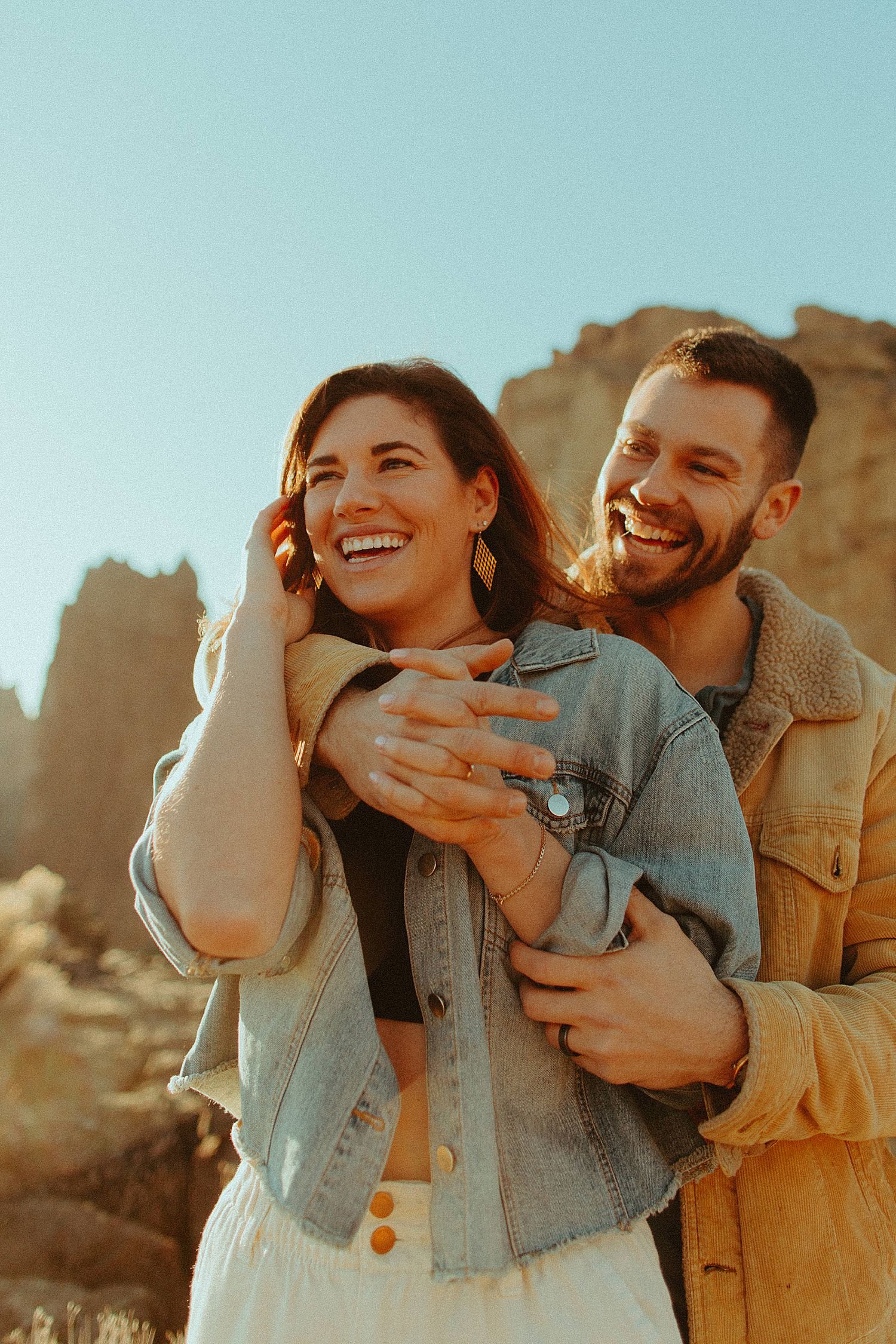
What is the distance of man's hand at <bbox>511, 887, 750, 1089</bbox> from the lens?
1.61 m

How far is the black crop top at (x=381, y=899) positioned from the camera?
6.01 ft

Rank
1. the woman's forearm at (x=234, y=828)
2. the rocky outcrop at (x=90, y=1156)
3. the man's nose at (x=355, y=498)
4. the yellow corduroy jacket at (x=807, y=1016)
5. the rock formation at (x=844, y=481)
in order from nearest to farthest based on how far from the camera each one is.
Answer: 1. the woman's forearm at (x=234, y=828)
2. the yellow corduroy jacket at (x=807, y=1016)
3. the man's nose at (x=355, y=498)
4. the rocky outcrop at (x=90, y=1156)
5. the rock formation at (x=844, y=481)

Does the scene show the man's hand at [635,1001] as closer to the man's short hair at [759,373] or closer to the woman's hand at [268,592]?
the woman's hand at [268,592]

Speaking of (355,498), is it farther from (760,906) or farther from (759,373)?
(759,373)

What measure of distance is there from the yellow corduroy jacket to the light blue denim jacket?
17 cm

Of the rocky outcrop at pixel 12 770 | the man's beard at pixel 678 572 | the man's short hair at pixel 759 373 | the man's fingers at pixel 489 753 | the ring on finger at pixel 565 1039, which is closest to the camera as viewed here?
the man's fingers at pixel 489 753

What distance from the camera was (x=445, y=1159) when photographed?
5.01 ft

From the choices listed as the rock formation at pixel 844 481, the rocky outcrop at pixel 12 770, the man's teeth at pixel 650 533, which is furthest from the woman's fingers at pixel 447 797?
the rocky outcrop at pixel 12 770

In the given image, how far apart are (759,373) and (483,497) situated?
117 cm

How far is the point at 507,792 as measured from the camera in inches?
57.2

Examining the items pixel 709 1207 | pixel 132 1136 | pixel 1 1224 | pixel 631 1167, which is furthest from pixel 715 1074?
pixel 132 1136

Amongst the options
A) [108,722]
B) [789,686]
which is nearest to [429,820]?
[789,686]

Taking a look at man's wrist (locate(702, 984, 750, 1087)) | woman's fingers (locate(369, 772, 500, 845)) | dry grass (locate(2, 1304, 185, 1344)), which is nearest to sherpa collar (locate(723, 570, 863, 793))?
man's wrist (locate(702, 984, 750, 1087))

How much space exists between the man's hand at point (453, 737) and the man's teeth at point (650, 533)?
139 centimetres
